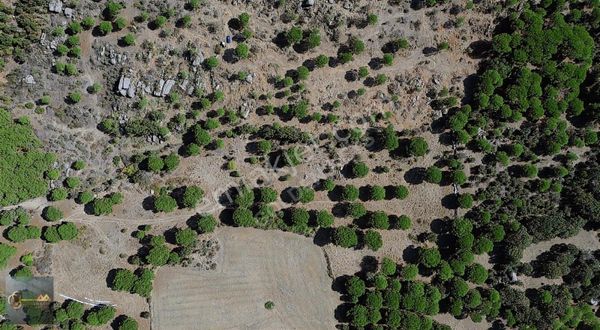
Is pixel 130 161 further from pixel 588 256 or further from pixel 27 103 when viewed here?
pixel 588 256

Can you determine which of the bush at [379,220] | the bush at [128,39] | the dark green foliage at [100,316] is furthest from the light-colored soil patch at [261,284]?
the bush at [128,39]

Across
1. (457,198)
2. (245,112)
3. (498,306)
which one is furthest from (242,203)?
(498,306)

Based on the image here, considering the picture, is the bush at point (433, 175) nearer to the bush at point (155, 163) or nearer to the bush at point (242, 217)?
the bush at point (242, 217)

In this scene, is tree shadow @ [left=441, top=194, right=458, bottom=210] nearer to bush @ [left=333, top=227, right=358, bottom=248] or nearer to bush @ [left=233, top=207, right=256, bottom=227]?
bush @ [left=333, top=227, right=358, bottom=248]

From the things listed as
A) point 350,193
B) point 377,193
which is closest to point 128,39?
point 350,193

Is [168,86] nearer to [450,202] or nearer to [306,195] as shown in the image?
[306,195]

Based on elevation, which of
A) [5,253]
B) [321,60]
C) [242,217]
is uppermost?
[321,60]
